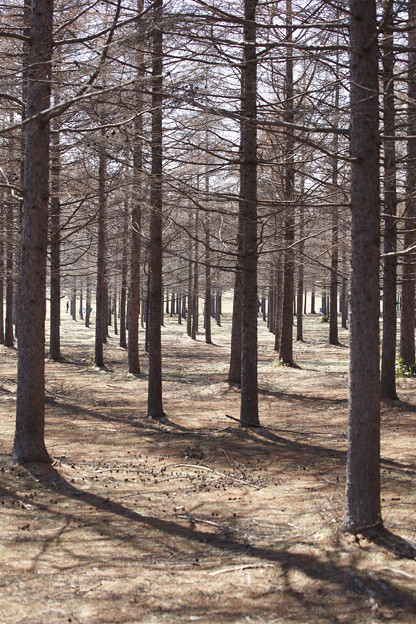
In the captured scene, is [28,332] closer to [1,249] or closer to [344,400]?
[344,400]

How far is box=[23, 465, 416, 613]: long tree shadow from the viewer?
13.1ft

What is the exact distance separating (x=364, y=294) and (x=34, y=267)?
14.1 feet

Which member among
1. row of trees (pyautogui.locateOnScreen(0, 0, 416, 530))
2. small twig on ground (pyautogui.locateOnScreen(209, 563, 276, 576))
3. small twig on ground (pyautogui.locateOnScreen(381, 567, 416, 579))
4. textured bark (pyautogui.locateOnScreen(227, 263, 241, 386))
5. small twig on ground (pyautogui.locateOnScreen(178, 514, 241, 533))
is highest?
row of trees (pyautogui.locateOnScreen(0, 0, 416, 530))

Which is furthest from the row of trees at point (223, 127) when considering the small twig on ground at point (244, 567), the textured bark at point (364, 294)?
the small twig on ground at point (244, 567)

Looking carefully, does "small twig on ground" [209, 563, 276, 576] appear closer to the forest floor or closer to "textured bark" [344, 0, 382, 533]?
the forest floor

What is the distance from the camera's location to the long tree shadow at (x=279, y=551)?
400cm

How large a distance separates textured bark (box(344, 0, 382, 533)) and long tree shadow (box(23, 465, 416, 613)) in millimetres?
466

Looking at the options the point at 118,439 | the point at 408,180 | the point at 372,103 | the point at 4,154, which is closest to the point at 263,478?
the point at 118,439

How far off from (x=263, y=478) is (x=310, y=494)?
96 cm

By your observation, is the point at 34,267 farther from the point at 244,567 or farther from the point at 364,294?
the point at 244,567

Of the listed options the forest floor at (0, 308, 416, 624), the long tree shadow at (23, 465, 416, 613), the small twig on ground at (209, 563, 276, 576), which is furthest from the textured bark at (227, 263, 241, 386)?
the small twig on ground at (209, 563, 276, 576)

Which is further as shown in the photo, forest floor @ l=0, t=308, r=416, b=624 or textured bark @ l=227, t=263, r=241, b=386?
textured bark @ l=227, t=263, r=241, b=386

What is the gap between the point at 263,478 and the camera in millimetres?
7137

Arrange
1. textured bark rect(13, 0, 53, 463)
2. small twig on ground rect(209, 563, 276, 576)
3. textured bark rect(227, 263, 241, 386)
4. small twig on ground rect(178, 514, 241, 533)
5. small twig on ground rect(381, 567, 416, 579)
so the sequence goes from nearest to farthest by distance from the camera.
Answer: small twig on ground rect(381, 567, 416, 579) → small twig on ground rect(209, 563, 276, 576) → small twig on ground rect(178, 514, 241, 533) → textured bark rect(13, 0, 53, 463) → textured bark rect(227, 263, 241, 386)
